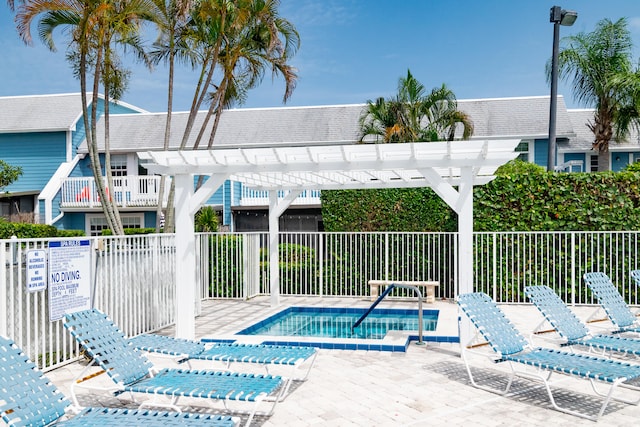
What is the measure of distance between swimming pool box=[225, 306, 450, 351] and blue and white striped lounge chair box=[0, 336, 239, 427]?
479 centimetres

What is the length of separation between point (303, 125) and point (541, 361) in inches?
759

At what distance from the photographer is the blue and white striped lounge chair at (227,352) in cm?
667

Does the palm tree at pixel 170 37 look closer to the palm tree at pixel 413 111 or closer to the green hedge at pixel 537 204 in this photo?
the green hedge at pixel 537 204

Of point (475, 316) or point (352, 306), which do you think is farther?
point (352, 306)

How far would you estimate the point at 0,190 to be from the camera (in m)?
23.9

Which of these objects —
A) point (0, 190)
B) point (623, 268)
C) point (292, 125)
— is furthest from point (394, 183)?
point (0, 190)

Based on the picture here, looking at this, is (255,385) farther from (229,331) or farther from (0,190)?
(0,190)

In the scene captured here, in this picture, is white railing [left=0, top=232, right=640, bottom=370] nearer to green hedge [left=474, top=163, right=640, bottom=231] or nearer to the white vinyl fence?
the white vinyl fence

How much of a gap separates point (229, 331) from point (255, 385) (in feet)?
17.0

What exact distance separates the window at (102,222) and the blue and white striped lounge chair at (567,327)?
19402 millimetres

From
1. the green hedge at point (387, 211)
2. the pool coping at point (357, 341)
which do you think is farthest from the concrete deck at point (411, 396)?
the green hedge at point (387, 211)

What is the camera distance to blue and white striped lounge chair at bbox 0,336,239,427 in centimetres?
449

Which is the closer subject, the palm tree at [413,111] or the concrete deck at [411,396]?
the concrete deck at [411,396]

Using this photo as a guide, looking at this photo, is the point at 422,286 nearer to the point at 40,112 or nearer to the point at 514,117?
the point at 514,117
